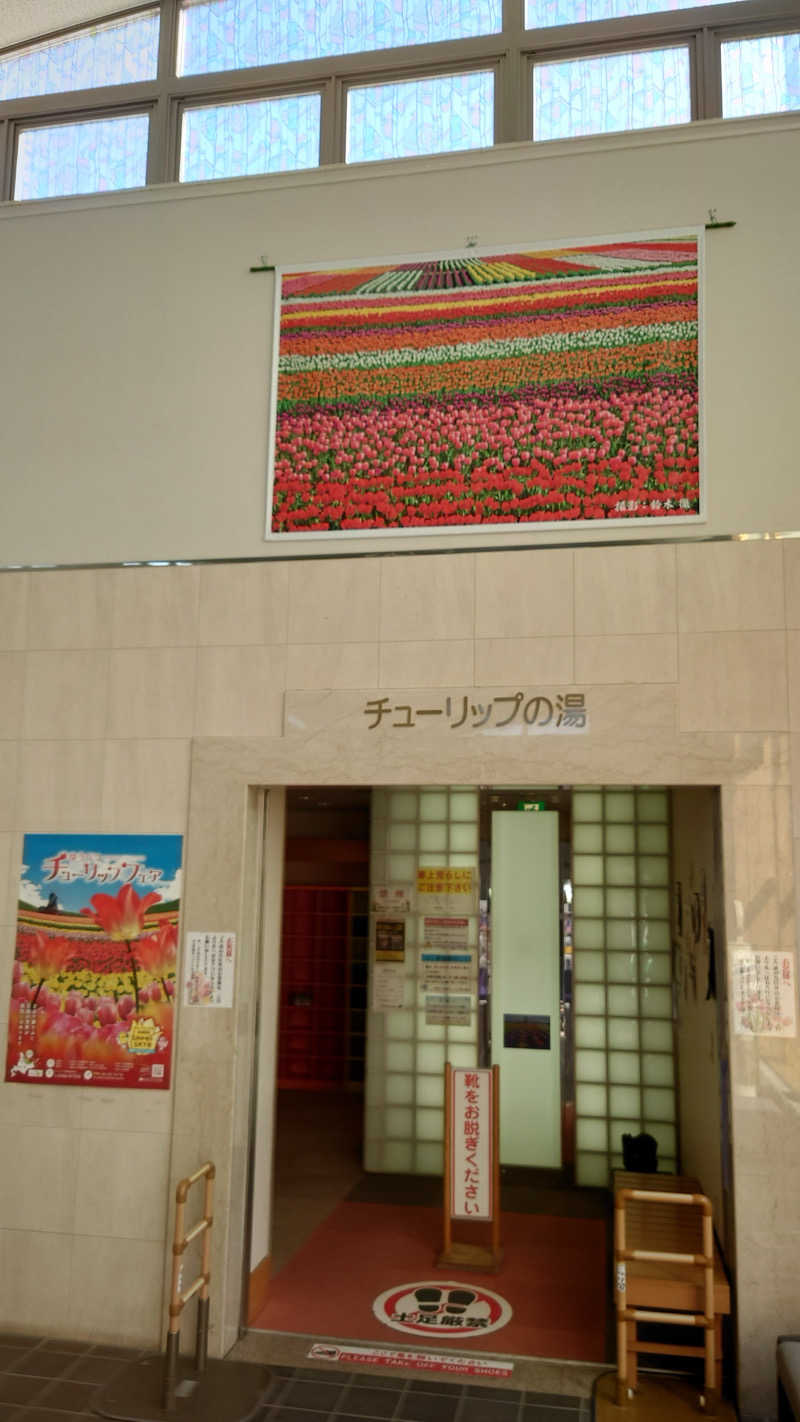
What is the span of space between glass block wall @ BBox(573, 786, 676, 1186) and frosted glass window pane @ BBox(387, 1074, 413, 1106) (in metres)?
1.25

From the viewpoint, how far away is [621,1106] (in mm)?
7895

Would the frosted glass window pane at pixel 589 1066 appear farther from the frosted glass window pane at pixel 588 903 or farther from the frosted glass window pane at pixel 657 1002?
the frosted glass window pane at pixel 588 903

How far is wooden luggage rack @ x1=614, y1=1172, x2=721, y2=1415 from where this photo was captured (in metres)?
4.48

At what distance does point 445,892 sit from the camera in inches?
328

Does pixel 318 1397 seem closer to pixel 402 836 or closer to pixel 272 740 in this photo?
pixel 272 740

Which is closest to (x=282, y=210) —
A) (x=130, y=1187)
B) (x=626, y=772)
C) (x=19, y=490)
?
(x=19, y=490)

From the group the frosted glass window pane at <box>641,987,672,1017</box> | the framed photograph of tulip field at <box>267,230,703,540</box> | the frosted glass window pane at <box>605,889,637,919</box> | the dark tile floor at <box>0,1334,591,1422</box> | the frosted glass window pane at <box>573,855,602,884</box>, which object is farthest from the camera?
the frosted glass window pane at <box>573,855,602,884</box>

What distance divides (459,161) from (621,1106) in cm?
631

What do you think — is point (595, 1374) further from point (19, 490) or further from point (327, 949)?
point (327, 949)

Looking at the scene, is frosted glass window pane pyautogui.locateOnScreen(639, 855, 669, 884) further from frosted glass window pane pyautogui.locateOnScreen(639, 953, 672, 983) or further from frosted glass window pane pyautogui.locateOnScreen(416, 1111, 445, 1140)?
frosted glass window pane pyautogui.locateOnScreen(416, 1111, 445, 1140)

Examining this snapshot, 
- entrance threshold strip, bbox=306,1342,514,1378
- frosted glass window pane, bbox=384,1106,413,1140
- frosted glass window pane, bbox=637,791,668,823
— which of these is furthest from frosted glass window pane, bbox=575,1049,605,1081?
entrance threshold strip, bbox=306,1342,514,1378

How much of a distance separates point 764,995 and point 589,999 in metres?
3.39

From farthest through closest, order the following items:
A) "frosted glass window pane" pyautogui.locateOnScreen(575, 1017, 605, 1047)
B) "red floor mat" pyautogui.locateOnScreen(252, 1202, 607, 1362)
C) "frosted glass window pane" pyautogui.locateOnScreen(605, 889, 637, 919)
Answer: "frosted glass window pane" pyautogui.locateOnScreen(605, 889, 637, 919), "frosted glass window pane" pyautogui.locateOnScreen(575, 1017, 605, 1047), "red floor mat" pyautogui.locateOnScreen(252, 1202, 607, 1362)

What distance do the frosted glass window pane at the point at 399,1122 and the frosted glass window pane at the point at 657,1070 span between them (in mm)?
1774
